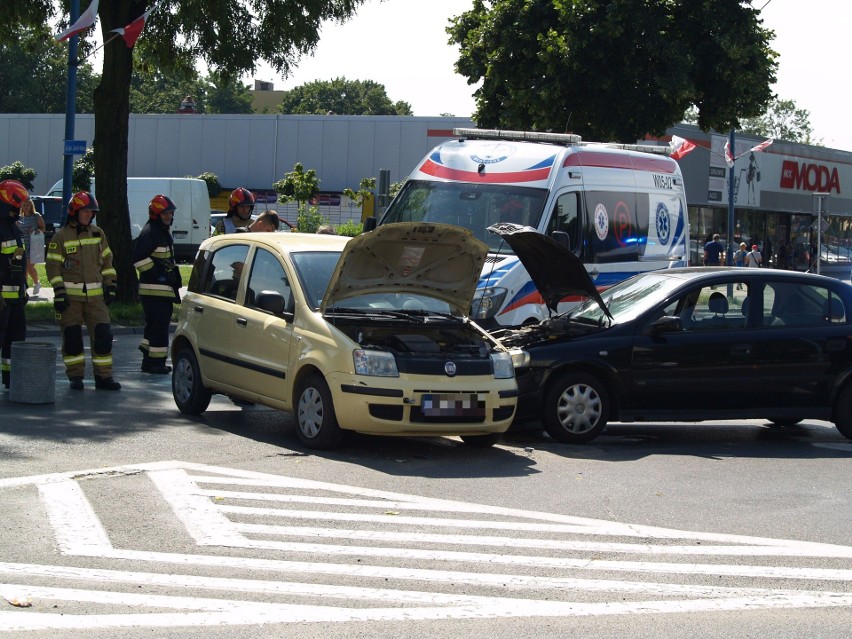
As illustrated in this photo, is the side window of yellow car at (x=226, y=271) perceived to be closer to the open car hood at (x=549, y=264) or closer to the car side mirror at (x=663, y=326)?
the open car hood at (x=549, y=264)

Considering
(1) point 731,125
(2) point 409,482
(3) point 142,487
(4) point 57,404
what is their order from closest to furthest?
Answer: 1. (3) point 142,487
2. (2) point 409,482
3. (4) point 57,404
4. (1) point 731,125

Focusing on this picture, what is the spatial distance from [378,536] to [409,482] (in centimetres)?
168

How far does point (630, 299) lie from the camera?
11.3 metres

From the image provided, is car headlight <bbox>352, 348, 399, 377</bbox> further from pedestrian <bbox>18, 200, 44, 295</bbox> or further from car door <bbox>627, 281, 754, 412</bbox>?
pedestrian <bbox>18, 200, 44, 295</bbox>

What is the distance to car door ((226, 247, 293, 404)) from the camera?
32.6 ft

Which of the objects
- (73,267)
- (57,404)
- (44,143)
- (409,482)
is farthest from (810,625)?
(44,143)

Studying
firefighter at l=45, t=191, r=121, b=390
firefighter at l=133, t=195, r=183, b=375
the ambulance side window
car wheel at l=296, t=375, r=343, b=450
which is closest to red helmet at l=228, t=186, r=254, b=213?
firefighter at l=133, t=195, r=183, b=375

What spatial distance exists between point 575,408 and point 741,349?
1.60 meters

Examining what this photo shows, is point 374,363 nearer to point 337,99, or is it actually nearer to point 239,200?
point 239,200

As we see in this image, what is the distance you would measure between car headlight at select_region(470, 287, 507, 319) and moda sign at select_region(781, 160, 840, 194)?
147 feet

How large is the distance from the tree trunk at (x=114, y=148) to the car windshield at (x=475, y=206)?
8.18 meters

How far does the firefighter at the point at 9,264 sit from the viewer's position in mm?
11711

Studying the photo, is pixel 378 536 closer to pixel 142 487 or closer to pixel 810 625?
pixel 142 487

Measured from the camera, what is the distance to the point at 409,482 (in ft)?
28.2
